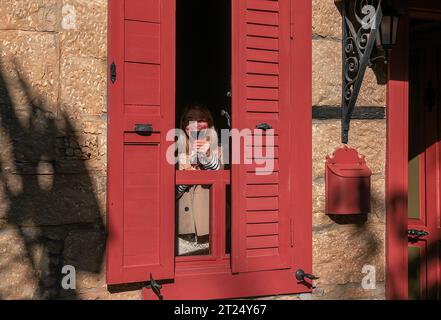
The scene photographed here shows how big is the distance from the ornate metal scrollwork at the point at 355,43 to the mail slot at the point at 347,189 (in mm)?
232

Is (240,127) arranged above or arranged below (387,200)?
above

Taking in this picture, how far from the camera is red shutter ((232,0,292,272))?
3129 mm

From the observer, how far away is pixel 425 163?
4098 millimetres

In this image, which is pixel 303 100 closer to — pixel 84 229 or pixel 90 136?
pixel 90 136

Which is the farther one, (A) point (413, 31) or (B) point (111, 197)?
(A) point (413, 31)

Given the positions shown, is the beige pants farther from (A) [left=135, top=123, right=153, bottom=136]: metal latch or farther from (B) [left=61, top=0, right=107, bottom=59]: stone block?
(B) [left=61, top=0, right=107, bottom=59]: stone block

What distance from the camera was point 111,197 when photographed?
2.80m

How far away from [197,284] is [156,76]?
1.26 meters

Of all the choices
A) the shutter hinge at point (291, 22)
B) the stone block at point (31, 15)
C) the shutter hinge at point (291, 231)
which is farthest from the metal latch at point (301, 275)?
the stone block at point (31, 15)

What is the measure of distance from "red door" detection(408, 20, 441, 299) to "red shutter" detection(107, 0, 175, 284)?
2210 mm

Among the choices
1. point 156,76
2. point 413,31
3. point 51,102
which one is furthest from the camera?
point 413,31

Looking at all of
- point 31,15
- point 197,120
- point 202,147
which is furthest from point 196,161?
point 31,15

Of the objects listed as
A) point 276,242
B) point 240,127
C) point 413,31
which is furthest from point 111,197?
point 413,31

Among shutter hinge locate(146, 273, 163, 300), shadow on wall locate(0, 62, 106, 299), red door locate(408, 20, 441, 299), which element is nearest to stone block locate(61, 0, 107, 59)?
shadow on wall locate(0, 62, 106, 299)
